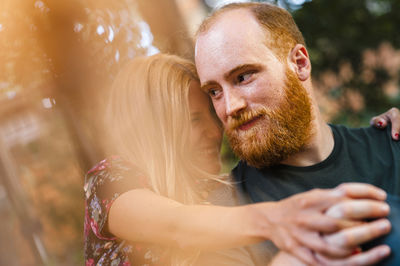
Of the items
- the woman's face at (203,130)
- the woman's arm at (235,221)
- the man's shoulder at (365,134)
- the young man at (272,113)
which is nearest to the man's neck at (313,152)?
the young man at (272,113)

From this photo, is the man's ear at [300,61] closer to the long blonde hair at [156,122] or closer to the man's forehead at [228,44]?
the man's forehead at [228,44]

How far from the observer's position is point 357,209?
0.61 m

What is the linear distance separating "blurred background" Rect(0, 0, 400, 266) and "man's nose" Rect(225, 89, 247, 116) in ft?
1.04

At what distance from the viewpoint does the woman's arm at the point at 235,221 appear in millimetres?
610

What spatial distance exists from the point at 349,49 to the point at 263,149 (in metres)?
3.04

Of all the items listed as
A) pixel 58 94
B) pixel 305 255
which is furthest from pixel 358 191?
pixel 58 94

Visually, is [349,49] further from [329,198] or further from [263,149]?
[329,198]

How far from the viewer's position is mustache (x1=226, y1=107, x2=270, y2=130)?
89 cm

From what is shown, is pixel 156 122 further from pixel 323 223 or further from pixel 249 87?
pixel 323 223

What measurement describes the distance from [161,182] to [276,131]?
36cm

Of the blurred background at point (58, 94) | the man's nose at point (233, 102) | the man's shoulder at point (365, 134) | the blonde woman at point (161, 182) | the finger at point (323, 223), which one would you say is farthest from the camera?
the man's shoulder at point (365, 134)

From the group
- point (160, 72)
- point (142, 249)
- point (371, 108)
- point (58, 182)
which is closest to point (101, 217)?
point (142, 249)

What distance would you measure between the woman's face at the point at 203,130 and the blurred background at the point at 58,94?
0.75 ft

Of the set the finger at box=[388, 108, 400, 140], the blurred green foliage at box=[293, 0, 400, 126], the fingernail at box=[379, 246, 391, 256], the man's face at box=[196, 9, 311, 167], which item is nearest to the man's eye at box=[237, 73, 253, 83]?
the man's face at box=[196, 9, 311, 167]
